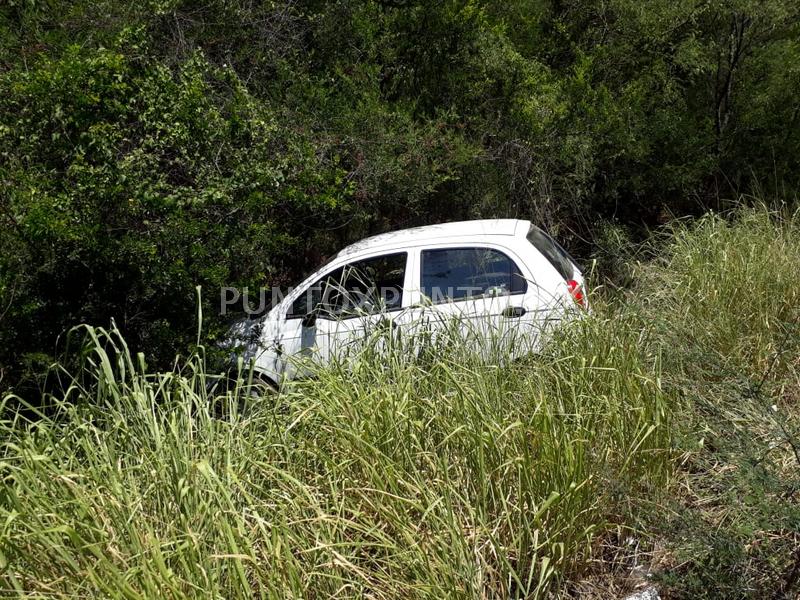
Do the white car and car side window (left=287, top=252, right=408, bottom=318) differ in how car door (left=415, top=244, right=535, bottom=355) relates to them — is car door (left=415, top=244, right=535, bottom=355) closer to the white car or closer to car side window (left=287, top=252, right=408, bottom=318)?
the white car

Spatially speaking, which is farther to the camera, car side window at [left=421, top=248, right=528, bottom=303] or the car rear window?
the car rear window

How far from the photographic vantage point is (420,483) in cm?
288

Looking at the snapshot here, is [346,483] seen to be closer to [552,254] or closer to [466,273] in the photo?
[466,273]

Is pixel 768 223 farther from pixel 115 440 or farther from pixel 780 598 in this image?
pixel 115 440

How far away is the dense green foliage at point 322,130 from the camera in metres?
5.16

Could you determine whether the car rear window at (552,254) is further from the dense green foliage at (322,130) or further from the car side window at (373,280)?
the dense green foliage at (322,130)

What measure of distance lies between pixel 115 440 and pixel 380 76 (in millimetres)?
6563

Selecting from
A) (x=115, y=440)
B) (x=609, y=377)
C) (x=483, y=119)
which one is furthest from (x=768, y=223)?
(x=115, y=440)

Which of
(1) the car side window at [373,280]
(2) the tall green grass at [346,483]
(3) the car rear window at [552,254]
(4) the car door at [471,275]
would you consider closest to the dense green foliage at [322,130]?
(1) the car side window at [373,280]

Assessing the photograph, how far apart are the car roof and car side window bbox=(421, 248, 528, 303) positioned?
15 centimetres

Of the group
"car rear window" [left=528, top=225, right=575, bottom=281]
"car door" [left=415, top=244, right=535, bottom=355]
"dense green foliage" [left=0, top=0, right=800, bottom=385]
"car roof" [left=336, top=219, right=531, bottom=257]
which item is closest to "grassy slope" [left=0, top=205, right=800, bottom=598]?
"car door" [left=415, top=244, right=535, bottom=355]

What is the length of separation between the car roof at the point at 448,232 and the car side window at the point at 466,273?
0.49 ft

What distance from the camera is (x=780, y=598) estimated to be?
2.82m

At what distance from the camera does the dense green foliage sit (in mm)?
5156
